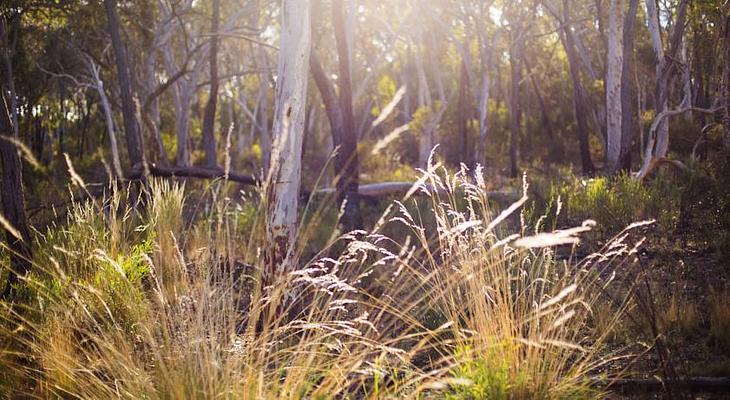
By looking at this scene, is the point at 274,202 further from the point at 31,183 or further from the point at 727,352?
the point at 31,183

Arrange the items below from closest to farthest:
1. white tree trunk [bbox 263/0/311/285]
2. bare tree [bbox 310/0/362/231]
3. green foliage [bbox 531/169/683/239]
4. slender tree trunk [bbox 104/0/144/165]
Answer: white tree trunk [bbox 263/0/311/285]
green foliage [bbox 531/169/683/239]
bare tree [bbox 310/0/362/231]
slender tree trunk [bbox 104/0/144/165]

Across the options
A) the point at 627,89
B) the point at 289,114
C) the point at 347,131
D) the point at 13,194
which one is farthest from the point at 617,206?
the point at 13,194

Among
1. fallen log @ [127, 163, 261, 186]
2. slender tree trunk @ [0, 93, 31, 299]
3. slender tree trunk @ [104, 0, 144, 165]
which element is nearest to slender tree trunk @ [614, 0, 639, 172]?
fallen log @ [127, 163, 261, 186]

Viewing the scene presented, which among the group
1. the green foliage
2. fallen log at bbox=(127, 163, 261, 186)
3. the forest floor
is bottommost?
the forest floor

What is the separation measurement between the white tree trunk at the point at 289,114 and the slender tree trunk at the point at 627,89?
8.15 meters

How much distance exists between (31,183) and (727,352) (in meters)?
17.4

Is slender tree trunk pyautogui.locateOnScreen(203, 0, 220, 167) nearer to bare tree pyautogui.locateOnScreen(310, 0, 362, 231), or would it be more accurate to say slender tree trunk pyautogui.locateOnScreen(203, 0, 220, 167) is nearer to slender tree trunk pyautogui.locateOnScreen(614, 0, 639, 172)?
bare tree pyautogui.locateOnScreen(310, 0, 362, 231)

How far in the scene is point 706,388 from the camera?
3.96 meters

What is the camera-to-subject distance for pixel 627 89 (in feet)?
40.4

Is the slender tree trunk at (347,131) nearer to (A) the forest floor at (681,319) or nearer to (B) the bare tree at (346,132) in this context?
(B) the bare tree at (346,132)

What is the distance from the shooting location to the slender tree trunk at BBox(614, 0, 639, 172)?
1198cm

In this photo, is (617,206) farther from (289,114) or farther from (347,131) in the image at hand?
(289,114)

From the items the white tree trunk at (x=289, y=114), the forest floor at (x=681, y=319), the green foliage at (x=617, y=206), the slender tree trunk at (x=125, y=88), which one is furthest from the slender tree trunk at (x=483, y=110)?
the white tree trunk at (x=289, y=114)

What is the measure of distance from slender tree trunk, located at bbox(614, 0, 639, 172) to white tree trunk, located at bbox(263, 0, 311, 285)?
26.8 feet
